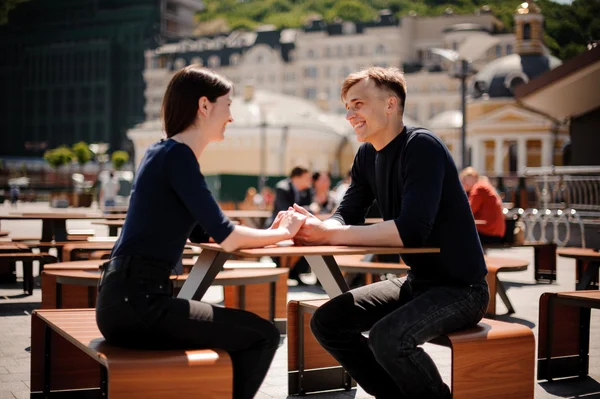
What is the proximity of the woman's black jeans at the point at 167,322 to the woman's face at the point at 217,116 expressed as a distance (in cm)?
64

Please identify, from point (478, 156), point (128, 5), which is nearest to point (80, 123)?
point (128, 5)

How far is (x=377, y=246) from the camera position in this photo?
4.14 metres

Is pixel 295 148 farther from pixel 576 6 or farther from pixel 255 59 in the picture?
pixel 576 6

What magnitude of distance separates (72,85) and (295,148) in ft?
163

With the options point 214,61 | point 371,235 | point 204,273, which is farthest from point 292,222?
point 214,61

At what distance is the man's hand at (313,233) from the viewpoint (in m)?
4.30

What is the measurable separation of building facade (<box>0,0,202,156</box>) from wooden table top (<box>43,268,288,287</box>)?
4371 inches

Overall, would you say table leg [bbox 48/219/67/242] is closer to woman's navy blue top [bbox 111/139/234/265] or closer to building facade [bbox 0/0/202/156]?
woman's navy blue top [bbox 111/139/234/265]

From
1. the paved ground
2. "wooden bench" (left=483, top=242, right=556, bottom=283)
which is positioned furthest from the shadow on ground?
"wooden bench" (left=483, top=242, right=556, bottom=283)

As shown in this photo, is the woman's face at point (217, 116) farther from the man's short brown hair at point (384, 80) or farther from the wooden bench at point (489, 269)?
the wooden bench at point (489, 269)

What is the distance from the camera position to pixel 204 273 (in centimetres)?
427

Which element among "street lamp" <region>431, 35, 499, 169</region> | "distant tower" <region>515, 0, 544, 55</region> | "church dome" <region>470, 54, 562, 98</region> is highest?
"distant tower" <region>515, 0, 544, 55</region>

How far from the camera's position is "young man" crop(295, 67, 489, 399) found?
13.4 feet

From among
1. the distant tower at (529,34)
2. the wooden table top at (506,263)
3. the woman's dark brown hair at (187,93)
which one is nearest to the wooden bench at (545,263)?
the wooden table top at (506,263)
